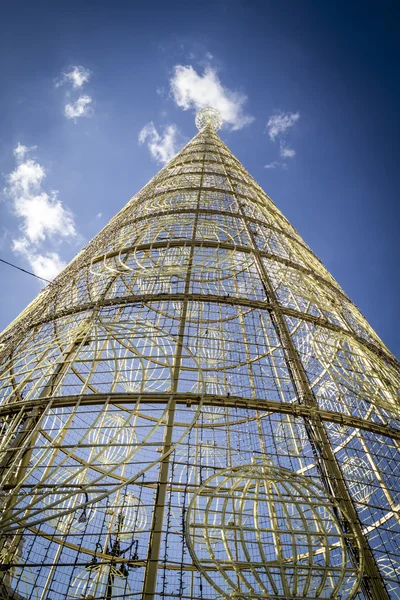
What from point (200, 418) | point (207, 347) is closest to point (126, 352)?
point (200, 418)

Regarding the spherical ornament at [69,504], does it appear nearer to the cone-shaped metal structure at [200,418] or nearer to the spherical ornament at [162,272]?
the cone-shaped metal structure at [200,418]

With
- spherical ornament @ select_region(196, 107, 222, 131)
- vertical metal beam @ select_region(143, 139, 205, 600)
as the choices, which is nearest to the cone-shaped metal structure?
vertical metal beam @ select_region(143, 139, 205, 600)

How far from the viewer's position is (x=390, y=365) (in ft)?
28.1

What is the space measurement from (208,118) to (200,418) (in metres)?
24.0

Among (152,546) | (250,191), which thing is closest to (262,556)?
(152,546)

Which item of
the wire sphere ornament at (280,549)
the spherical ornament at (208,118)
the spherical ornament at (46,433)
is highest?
the spherical ornament at (208,118)

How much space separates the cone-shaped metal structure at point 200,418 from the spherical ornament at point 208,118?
1482 centimetres

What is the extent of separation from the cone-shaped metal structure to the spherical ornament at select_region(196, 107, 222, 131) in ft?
48.6

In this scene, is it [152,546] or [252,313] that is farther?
[252,313]

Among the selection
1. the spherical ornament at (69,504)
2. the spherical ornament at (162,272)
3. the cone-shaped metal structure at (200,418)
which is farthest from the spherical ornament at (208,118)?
the spherical ornament at (69,504)

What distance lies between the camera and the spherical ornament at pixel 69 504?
3.80 m

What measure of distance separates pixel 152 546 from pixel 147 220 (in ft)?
30.4

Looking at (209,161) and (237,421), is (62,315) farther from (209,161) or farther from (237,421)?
(209,161)

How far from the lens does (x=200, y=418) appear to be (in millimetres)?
10102
